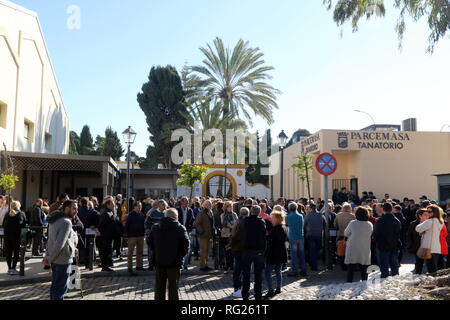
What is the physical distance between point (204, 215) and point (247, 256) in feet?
10.2

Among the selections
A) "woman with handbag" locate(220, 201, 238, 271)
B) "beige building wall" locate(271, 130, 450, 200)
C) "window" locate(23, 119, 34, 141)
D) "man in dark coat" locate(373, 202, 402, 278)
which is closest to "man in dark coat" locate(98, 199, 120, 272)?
"woman with handbag" locate(220, 201, 238, 271)

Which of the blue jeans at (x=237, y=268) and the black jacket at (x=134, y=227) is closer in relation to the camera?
the blue jeans at (x=237, y=268)

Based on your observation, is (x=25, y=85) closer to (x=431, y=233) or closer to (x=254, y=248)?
→ (x=254, y=248)

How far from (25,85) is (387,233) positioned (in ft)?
62.3

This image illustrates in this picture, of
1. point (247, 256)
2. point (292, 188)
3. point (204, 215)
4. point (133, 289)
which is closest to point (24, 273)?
point (133, 289)

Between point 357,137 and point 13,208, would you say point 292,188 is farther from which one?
point 13,208

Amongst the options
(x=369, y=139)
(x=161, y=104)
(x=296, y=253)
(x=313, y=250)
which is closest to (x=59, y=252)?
(x=296, y=253)

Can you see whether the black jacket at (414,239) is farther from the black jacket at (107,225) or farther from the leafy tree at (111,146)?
the leafy tree at (111,146)

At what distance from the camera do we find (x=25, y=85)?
2158 cm

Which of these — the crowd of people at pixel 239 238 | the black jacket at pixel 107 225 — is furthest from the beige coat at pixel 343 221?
the black jacket at pixel 107 225

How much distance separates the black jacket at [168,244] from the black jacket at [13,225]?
185 inches

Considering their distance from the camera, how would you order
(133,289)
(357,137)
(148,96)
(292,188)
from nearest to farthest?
(133,289)
(357,137)
(292,188)
(148,96)

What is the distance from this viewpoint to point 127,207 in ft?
46.5

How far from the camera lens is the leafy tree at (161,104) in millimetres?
41781
